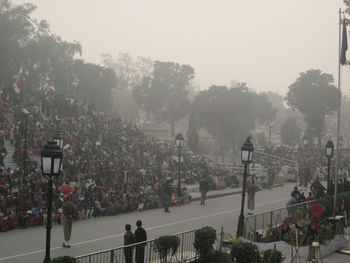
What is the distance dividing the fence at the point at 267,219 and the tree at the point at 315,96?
59.3 metres

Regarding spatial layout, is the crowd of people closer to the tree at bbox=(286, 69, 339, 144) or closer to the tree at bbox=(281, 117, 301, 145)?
the tree at bbox=(286, 69, 339, 144)

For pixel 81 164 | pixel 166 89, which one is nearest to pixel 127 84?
pixel 166 89

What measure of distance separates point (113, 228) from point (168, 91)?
60583mm

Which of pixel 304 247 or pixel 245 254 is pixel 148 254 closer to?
pixel 245 254

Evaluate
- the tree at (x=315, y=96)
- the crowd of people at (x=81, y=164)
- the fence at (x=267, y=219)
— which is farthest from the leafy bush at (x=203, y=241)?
the tree at (x=315, y=96)

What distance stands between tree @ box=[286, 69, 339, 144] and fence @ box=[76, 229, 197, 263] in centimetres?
6600

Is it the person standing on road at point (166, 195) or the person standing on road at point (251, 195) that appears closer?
the person standing on road at point (251, 195)

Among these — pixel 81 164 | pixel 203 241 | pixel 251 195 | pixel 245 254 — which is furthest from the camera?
pixel 81 164

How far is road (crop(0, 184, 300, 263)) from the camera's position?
623 inches

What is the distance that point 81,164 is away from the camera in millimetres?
28609

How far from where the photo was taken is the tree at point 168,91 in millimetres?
80125

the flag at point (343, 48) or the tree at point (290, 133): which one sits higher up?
the flag at point (343, 48)

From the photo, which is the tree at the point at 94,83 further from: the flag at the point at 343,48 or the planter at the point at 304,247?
the planter at the point at 304,247

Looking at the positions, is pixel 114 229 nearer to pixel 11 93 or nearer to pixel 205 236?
pixel 205 236
